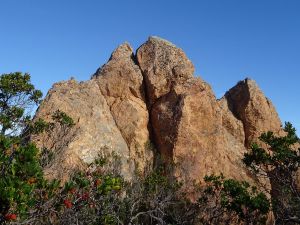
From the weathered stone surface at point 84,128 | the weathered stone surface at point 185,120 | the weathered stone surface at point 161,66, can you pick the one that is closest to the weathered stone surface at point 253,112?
the weathered stone surface at point 185,120

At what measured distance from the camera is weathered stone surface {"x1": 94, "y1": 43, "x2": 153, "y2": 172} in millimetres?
36844

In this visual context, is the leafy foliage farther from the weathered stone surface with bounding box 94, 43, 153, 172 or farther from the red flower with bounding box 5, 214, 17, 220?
the red flower with bounding box 5, 214, 17, 220

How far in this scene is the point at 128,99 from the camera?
1537 inches

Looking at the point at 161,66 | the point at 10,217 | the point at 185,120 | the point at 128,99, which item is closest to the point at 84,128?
the point at 128,99

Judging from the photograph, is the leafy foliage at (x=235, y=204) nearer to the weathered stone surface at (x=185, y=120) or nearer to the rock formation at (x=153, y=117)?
the weathered stone surface at (x=185, y=120)

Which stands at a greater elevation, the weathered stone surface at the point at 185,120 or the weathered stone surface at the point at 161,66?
the weathered stone surface at the point at 161,66

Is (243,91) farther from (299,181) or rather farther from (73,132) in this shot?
(73,132)

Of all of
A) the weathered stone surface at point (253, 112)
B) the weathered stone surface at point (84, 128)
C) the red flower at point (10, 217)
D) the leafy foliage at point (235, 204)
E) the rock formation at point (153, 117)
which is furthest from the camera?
the weathered stone surface at point (253, 112)

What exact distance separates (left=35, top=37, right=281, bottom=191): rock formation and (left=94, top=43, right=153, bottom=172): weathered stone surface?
88mm

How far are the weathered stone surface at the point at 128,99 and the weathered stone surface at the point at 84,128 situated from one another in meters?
0.67

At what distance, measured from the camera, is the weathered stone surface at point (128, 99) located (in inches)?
1451

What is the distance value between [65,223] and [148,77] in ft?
85.1

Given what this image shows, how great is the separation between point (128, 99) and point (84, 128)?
625 centimetres

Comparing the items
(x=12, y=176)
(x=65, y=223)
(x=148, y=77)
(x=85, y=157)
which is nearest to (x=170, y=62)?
(x=148, y=77)
